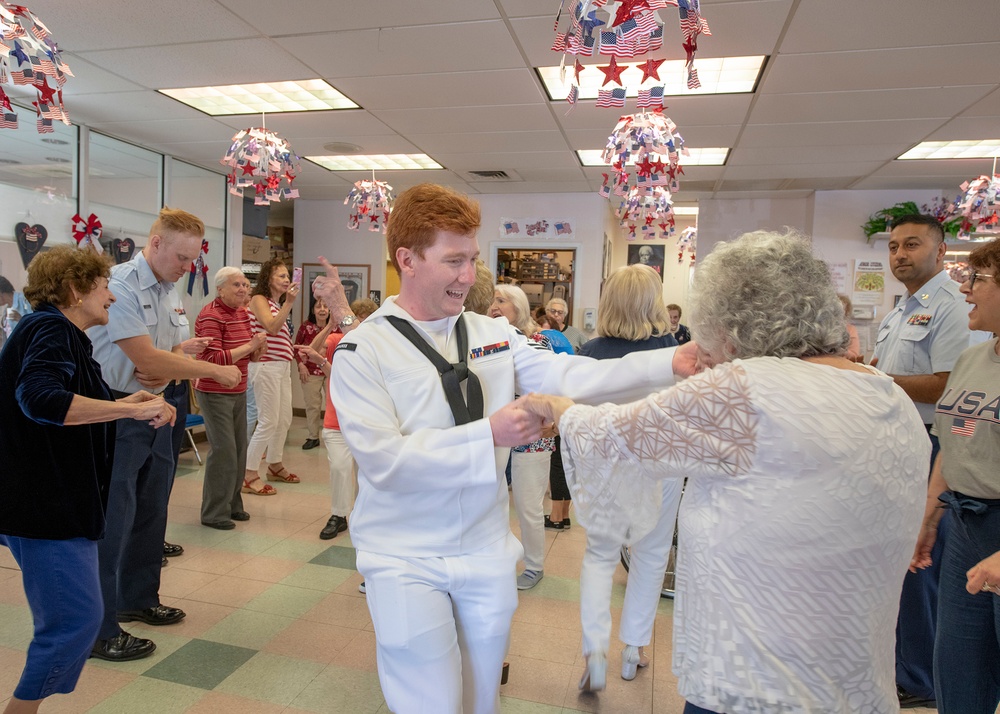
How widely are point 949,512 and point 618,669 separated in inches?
59.1

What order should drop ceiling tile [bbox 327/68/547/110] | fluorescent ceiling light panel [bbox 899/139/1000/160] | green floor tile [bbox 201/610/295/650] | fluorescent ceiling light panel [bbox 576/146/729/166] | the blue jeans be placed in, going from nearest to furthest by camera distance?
the blue jeans
green floor tile [bbox 201/610/295/650]
drop ceiling tile [bbox 327/68/547/110]
fluorescent ceiling light panel [bbox 899/139/1000/160]
fluorescent ceiling light panel [bbox 576/146/729/166]

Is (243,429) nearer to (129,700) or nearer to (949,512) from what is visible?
(129,700)

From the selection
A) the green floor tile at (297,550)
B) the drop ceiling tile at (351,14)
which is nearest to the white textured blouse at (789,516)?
the drop ceiling tile at (351,14)

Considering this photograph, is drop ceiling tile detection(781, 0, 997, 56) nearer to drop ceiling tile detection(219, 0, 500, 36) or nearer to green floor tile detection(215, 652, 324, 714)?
drop ceiling tile detection(219, 0, 500, 36)

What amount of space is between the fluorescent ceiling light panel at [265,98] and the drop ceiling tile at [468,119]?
0.46 m

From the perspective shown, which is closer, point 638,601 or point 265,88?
point 638,601

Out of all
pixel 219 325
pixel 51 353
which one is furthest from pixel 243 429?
pixel 51 353

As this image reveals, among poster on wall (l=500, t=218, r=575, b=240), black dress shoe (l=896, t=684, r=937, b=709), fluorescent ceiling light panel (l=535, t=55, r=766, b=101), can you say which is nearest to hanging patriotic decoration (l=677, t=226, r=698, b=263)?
poster on wall (l=500, t=218, r=575, b=240)

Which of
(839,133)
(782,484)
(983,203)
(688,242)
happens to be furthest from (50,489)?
(688,242)

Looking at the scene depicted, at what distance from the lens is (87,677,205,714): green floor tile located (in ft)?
7.95

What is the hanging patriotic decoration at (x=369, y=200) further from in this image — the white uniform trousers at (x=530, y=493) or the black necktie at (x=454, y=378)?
the black necktie at (x=454, y=378)

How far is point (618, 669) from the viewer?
285 centimetres

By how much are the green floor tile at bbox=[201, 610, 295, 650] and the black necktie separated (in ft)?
6.84

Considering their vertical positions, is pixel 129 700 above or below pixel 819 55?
below
